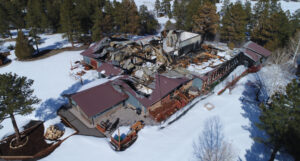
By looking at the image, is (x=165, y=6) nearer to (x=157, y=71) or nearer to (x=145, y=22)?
(x=145, y=22)

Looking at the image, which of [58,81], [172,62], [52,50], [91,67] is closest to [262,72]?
[172,62]

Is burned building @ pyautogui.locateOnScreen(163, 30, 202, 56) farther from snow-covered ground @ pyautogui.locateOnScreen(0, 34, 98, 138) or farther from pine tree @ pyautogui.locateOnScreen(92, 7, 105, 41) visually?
pine tree @ pyautogui.locateOnScreen(92, 7, 105, 41)

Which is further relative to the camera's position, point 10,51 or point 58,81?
point 10,51

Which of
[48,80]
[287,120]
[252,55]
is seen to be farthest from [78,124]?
[252,55]

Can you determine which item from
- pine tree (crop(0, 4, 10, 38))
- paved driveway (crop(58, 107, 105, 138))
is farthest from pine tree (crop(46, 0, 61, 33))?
A: paved driveway (crop(58, 107, 105, 138))

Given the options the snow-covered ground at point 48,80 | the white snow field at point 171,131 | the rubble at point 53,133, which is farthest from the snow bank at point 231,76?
the rubble at point 53,133

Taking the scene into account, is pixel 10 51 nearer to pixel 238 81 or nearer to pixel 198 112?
pixel 198 112
